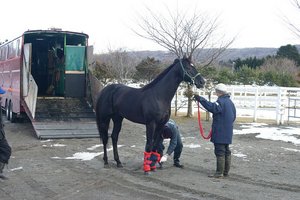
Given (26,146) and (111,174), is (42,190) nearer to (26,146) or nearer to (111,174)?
(111,174)

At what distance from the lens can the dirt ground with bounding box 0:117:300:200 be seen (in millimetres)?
6617

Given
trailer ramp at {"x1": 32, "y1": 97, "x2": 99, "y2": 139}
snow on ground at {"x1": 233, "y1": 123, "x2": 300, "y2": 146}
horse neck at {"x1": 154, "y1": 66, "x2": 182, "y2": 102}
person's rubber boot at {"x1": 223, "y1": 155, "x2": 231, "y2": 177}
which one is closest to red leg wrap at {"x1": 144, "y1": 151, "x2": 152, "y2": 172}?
horse neck at {"x1": 154, "y1": 66, "x2": 182, "y2": 102}

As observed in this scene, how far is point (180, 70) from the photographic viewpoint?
812cm

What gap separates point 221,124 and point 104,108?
2.68 meters

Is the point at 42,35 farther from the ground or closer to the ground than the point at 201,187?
farther from the ground

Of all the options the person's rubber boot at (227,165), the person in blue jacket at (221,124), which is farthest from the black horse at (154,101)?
the person's rubber boot at (227,165)

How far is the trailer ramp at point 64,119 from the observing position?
41.7ft

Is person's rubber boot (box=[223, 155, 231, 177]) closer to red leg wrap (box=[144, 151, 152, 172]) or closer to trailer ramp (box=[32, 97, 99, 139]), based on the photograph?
red leg wrap (box=[144, 151, 152, 172])

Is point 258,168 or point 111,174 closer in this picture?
point 111,174

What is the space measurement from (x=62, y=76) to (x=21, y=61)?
2.31m

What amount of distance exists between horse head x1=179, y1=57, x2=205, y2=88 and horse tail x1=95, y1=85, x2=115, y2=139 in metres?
1.81

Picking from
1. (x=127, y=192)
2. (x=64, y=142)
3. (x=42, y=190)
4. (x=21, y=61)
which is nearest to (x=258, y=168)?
(x=127, y=192)

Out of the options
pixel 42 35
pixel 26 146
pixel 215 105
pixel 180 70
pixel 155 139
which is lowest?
pixel 26 146

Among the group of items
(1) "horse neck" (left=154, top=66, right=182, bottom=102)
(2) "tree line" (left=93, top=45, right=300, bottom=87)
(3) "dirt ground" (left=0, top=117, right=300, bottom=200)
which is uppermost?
(2) "tree line" (left=93, top=45, right=300, bottom=87)
